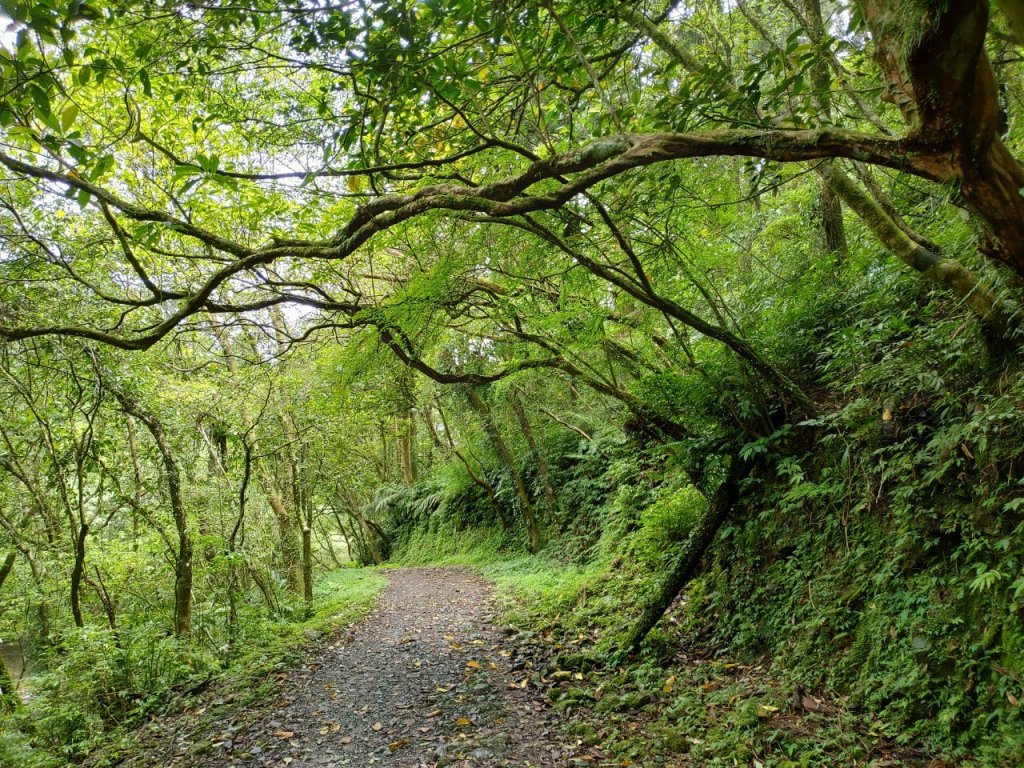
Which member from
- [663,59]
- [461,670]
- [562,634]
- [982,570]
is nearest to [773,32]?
[663,59]

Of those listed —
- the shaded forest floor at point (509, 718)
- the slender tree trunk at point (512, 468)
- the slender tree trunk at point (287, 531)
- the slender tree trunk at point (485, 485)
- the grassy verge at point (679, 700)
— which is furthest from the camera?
the slender tree trunk at point (485, 485)

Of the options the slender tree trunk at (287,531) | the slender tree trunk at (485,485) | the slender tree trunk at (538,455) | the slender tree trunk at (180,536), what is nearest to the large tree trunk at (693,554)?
the slender tree trunk at (180,536)

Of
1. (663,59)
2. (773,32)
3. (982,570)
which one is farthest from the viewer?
(773,32)

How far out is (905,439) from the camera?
470 cm

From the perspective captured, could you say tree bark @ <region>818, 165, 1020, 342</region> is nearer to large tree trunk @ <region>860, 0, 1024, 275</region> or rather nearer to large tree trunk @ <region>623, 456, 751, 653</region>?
large tree trunk @ <region>860, 0, 1024, 275</region>

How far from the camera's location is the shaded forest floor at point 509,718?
411cm

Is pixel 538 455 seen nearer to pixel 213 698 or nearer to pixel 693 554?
pixel 693 554

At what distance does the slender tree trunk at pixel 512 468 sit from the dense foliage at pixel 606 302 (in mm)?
2537

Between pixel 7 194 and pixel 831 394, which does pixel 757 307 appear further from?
pixel 7 194

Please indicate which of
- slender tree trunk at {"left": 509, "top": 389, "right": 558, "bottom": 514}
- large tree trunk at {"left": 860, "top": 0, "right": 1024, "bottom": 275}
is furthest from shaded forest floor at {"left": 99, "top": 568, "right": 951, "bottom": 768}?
slender tree trunk at {"left": 509, "top": 389, "right": 558, "bottom": 514}

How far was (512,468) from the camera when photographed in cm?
1588

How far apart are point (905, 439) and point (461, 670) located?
18.5 feet

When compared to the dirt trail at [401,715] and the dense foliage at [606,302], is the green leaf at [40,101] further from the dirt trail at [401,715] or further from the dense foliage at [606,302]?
the dirt trail at [401,715]

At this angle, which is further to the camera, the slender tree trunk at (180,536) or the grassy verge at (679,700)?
the slender tree trunk at (180,536)
